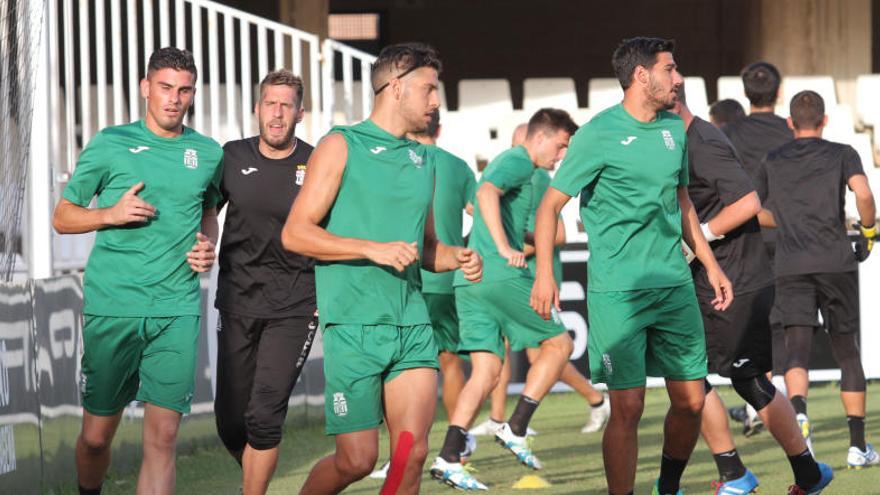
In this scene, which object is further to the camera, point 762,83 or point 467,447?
point 762,83

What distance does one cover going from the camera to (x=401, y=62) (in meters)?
5.93

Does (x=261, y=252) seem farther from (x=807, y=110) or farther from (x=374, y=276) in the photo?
(x=807, y=110)

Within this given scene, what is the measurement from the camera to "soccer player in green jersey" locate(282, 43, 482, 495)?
5.92 metres

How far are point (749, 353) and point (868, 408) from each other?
5.42 metres

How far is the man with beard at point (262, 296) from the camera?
7.23m

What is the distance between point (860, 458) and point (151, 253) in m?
4.37

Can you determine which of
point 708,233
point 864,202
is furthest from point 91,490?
point 864,202

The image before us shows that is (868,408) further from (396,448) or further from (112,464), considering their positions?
(396,448)

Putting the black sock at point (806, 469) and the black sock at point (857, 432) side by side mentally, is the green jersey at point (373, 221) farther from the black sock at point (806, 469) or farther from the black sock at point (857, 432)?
the black sock at point (857, 432)

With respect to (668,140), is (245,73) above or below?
above

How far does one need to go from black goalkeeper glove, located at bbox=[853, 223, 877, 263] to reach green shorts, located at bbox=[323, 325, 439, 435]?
14.5ft

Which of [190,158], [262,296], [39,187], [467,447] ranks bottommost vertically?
[467,447]

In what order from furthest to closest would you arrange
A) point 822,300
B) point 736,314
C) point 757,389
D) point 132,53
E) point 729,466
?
point 132,53
point 822,300
point 736,314
point 757,389
point 729,466

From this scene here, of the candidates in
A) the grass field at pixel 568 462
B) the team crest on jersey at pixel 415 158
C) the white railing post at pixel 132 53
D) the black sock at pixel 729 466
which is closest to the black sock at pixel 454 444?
the grass field at pixel 568 462
